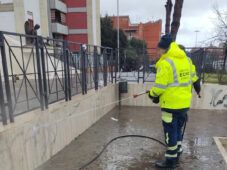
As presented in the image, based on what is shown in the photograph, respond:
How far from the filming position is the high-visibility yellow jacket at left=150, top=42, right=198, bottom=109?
11.2 feet

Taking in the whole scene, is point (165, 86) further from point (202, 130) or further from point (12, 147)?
point (202, 130)

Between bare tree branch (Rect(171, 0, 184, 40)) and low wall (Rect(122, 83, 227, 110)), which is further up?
bare tree branch (Rect(171, 0, 184, 40))

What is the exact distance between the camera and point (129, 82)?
8.73 m

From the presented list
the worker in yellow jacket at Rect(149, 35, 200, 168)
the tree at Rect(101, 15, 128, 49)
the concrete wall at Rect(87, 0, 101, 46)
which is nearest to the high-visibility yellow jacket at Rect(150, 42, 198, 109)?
the worker in yellow jacket at Rect(149, 35, 200, 168)

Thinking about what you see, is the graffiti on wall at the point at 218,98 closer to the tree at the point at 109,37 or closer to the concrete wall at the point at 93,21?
the concrete wall at the point at 93,21

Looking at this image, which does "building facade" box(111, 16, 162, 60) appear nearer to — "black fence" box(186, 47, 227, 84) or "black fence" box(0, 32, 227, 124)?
"black fence" box(186, 47, 227, 84)

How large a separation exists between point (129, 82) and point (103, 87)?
1.87m

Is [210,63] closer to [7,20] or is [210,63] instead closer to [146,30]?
[7,20]

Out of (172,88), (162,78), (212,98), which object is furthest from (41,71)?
(212,98)

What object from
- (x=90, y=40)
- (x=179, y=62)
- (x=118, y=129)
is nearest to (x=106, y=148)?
(x=118, y=129)

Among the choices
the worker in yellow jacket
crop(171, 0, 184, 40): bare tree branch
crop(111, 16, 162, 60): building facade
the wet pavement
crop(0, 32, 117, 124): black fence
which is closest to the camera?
crop(0, 32, 117, 124): black fence

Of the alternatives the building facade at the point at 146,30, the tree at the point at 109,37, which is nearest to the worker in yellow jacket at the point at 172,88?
the tree at the point at 109,37

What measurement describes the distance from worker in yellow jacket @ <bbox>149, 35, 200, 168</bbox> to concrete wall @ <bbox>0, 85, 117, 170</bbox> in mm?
1782

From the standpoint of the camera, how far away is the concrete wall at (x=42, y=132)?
122 inches
